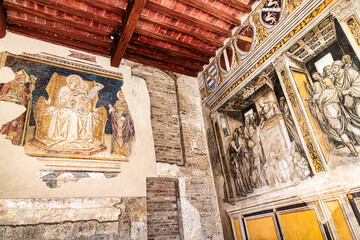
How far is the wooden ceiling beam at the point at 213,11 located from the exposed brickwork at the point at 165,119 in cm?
202

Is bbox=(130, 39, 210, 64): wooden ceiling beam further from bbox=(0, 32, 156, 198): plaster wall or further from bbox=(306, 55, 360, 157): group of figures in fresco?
bbox=(306, 55, 360, 157): group of figures in fresco

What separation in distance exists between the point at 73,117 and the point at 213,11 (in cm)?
370

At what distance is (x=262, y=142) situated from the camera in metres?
4.55

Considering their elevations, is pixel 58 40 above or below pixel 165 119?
above

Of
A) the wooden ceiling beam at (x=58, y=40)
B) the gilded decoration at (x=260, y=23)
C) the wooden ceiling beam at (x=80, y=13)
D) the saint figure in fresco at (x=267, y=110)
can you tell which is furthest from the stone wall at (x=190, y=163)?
the saint figure in fresco at (x=267, y=110)

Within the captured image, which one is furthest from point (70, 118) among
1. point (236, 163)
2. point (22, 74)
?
point (236, 163)

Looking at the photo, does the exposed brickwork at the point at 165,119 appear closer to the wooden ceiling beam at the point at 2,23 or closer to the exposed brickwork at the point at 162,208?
the exposed brickwork at the point at 162,208

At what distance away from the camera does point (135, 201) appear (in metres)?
4.49

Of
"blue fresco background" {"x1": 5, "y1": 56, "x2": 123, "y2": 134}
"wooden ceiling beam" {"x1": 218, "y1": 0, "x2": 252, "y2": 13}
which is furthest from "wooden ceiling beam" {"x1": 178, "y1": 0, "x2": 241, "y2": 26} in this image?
"blue fresco background" {"x1": 5, "y1": 56, "x2": 123, "y2": 134}

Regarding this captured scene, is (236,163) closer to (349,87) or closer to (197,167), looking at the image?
(197,167)

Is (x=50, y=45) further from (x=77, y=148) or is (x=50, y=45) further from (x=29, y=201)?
(x=29, y=201)

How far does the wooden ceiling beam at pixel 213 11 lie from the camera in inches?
192

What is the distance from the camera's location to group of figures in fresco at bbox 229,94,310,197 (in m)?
3.87

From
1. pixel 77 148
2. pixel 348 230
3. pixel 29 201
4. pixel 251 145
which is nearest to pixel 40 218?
pixel 29 201
